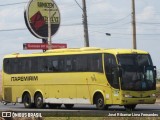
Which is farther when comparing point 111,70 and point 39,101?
point 39,101

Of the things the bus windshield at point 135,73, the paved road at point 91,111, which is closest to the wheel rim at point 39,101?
the paved road at point 91,111

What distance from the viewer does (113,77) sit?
1152 inches

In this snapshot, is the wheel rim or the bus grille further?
the bus grille

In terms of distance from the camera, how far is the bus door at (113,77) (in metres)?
29.1

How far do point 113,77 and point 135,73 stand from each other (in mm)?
1105

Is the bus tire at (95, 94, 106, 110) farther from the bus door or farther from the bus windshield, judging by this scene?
the bus windshield

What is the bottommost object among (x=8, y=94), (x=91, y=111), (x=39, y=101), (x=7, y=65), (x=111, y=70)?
(x=91, y=111)

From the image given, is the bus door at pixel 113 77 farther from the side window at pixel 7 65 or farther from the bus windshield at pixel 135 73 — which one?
the side window at pixel 7 65

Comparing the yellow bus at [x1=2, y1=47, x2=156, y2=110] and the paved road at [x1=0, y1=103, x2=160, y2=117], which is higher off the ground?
the yellow bus at [x1=2, y1=47, x2=156, y2=110]

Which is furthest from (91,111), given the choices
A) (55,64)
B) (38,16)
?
(38,16)

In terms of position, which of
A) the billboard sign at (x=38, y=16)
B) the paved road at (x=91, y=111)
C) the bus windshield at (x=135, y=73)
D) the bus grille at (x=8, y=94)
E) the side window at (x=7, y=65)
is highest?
the billboard sign at (x=38, y=16)

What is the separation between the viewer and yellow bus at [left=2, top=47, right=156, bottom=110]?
2917cm

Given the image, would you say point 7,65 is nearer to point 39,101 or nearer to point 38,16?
point 39,101

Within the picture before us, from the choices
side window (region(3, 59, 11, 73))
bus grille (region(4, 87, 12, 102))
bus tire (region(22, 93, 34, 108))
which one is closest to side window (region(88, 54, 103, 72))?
bus tire (region(22, 93, 34, 108))
